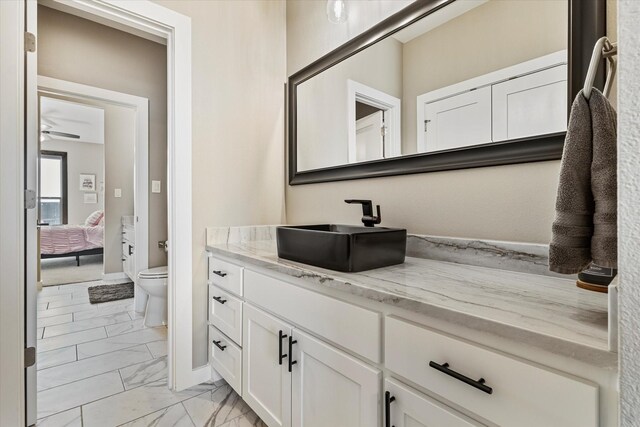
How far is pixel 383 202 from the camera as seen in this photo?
1502 millimetres

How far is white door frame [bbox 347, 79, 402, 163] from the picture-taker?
1427 millimetres

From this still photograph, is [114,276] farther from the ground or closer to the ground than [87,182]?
closer to the ground

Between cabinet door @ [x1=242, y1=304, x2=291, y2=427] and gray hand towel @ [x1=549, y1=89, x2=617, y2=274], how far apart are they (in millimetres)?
881

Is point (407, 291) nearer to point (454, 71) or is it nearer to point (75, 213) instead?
point (454, 71)

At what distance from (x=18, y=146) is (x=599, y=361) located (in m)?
2.01

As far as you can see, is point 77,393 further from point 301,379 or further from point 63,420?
point 301,379

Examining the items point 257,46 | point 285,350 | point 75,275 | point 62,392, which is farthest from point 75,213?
point 285,350

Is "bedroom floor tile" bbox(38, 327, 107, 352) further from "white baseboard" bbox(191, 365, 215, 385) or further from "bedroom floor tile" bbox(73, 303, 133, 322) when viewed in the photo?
"white baseboard" bbox(191, 365, 215, 385)

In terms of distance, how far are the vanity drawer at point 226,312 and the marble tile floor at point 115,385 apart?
0.38 meters

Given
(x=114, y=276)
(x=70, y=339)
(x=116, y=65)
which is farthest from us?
(x=114, y=276)

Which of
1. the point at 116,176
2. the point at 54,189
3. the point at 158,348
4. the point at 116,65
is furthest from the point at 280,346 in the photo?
the point at 54,189

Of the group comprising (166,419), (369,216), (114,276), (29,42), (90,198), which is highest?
(29,42)

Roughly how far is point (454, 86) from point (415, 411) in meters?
1.13

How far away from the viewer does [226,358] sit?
1.59 meters
